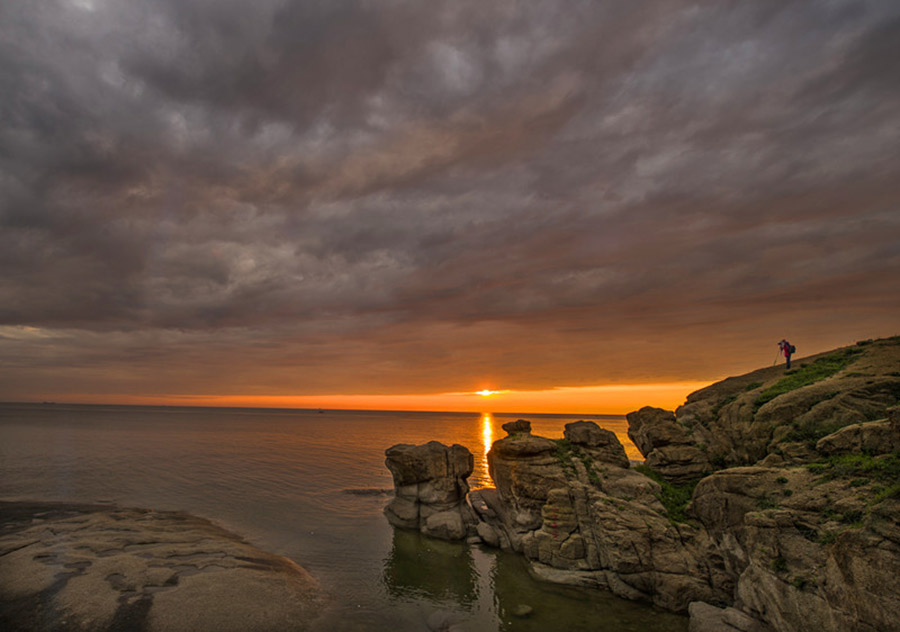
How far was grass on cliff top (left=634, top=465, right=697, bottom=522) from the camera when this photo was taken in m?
27.8

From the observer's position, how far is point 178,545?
103ft

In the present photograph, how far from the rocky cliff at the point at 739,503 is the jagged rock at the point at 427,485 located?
77 cm

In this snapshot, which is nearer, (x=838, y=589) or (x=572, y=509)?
(x=838, y=589)

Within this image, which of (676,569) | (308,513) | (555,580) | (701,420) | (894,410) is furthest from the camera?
(308,513)

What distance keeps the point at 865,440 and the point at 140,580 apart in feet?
137

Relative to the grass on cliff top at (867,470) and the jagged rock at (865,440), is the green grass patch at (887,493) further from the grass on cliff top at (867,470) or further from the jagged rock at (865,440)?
the jagged rock at (865,440)

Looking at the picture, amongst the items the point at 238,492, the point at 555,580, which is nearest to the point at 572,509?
the point at 555,580

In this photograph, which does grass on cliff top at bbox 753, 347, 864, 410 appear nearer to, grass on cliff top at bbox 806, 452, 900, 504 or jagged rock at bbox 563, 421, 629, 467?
jagged rock at bbox 563, 421, 629, 467

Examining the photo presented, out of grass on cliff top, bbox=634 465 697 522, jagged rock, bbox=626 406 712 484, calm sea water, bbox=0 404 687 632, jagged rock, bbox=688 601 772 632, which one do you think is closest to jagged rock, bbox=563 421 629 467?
grass on cliff top, bbox=634 465 697 522

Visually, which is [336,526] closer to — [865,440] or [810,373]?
[865,440]

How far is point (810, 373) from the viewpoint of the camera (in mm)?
32281

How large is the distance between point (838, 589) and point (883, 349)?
1016 inches

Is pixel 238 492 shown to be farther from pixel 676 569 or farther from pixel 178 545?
pixel 676 569

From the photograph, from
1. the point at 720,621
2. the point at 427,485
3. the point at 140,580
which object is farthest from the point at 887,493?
the point at 140,580
